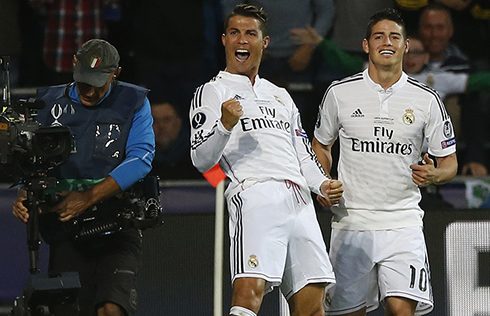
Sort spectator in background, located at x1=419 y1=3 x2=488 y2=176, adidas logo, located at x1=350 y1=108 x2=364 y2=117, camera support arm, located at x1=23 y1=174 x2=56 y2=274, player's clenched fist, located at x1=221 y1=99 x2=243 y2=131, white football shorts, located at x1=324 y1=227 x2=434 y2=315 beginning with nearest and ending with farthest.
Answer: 1. player's clenched fist, located at x1=221 y1=99 x2=243 y2=131
2. camera support arm, located at x1=23 y1=174 x2=56 y2=274
3. white football shorts, located at x1=324 y1=227 x2=434 y2=315
4. adidas logo, located at x1=350 y1=108 x2=364 y2=117
5. spectator in background, located at x1=419 y1=3 x2=488 y2=176

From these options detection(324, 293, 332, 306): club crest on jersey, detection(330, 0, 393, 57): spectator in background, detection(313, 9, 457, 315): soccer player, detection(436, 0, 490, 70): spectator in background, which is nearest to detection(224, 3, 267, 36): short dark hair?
detection(313, 9, 457, 315): soccer player

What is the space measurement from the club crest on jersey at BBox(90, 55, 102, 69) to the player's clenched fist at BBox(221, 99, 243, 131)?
861 millimetres

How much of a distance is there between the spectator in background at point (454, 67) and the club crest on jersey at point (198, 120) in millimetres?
2598

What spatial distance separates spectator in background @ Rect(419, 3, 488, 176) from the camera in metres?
7.05

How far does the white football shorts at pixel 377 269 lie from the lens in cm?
534

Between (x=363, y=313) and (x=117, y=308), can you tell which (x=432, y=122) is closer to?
(x=363, y=313)

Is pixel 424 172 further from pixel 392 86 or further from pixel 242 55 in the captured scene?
pixel 242 55

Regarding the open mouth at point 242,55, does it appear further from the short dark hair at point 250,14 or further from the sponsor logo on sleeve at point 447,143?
the sponsor logo on sleeve at point 447,143

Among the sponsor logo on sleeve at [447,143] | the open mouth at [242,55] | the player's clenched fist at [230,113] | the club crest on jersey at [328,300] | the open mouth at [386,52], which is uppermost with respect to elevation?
the open mouth at [386,52]

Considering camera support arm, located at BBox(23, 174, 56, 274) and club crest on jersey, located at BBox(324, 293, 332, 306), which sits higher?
camera support arm, located at BBox(23, 174, 56, 274)

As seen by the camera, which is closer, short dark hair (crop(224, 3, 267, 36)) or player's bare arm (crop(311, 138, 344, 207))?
player's bare arm (crop(311, 138, 344, 207))

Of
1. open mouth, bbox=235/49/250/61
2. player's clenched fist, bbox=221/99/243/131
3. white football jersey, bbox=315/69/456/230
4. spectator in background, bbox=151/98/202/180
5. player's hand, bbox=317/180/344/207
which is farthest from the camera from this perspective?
spectator in background, bbox=151/98/202/180

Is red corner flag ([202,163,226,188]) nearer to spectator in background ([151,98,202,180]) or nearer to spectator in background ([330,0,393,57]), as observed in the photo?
spectator in background ([151,98,202,180])

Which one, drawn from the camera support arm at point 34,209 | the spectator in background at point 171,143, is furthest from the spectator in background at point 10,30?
the camera support arm at point 34,209
